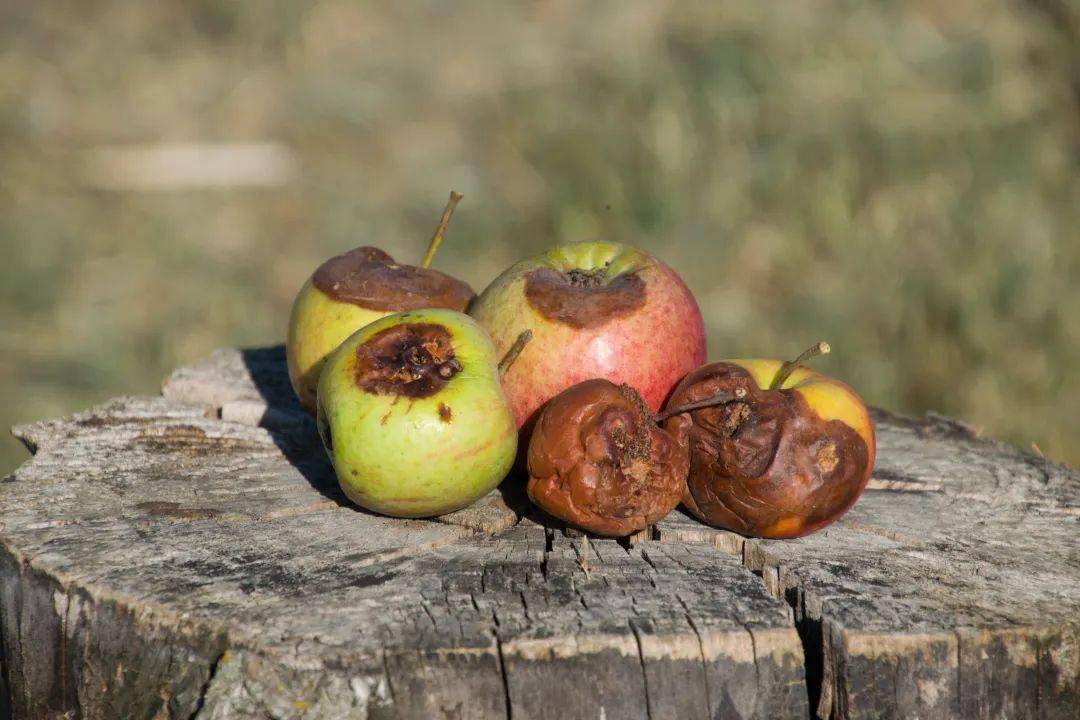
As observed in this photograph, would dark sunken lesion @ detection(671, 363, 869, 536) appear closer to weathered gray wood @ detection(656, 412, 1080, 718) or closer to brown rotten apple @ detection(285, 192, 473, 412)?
weathered gray wood @ detection(656, 412, 1080, 718)

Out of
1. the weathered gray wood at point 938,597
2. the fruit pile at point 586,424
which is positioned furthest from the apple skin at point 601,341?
the weathered gray wood at point 938,597

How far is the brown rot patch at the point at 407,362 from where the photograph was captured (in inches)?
96.3

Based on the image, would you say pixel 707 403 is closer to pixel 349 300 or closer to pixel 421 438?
pixel 421 438

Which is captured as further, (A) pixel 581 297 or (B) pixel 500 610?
(A) pixel 581 297

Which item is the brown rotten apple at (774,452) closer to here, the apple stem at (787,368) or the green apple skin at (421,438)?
the apple stem at (787,368)

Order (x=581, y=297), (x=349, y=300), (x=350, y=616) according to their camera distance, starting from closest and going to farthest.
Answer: (x=350, y=616)
(x=581, y=297)
(x=349, y=300)

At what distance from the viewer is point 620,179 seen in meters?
6.42

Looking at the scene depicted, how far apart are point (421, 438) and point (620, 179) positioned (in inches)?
167

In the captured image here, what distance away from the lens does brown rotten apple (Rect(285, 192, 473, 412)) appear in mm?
2900

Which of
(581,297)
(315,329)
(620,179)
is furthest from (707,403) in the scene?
(620,179)

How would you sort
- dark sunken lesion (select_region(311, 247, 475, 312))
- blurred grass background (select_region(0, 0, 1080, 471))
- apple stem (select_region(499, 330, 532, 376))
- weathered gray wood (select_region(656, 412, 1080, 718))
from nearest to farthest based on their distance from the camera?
weathered gray wood (select_region(656, 412, 1080, 718)), apple stem (select_region(499, 330, 532, 376)), dark sunken lesion (select_region(311, 247, 475, 312)), blurred grass background (select_region(0, 0, 1080, 471))

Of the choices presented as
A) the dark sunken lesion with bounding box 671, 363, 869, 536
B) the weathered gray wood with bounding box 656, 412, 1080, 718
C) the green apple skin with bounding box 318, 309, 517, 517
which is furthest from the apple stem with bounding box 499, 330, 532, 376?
the weathered gray wood with bounding box 656, 412, 1080, 718

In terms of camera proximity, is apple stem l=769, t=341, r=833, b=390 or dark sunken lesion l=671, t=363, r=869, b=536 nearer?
dark sunken lesion l=671, t=363, r=869, b=536

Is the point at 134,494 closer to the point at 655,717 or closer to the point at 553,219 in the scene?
the point at 655,717
